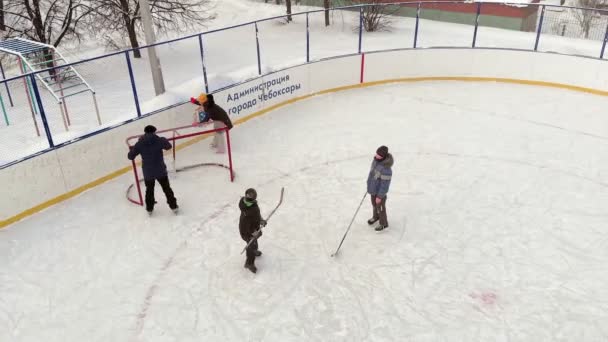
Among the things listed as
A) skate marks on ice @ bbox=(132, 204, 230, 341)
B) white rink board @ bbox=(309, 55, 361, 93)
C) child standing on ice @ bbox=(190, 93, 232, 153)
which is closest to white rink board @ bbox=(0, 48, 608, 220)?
white rink board @ bbox=(309, 55, 361, 93)

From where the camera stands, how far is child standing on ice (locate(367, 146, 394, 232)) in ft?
21.3

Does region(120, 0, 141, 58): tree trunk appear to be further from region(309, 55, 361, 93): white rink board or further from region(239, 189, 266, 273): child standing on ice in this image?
region(239, 189, 266, 273): child standing on ice

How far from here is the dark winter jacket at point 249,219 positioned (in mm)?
5812

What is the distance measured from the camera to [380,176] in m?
6.65

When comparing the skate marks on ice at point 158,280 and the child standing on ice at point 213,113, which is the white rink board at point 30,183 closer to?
the child standing on ice at point 213,113

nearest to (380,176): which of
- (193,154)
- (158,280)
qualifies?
(158,280)

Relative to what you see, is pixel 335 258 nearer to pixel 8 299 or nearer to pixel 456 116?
pixel 8 299

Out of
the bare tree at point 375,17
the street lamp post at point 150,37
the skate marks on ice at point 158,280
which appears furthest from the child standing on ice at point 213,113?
the bare tree at point 375,17

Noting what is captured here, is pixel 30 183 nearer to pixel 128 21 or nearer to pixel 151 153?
pixel 151 153

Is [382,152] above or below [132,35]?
above

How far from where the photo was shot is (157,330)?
565cm

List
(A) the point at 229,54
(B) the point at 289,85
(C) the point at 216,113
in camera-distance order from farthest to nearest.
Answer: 1. (A) the point at 229,54
2. (B) the point at 289,85
3. (C) the point at 216,113

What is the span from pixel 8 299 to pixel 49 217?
1903mm

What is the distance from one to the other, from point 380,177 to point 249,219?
1953 mm
